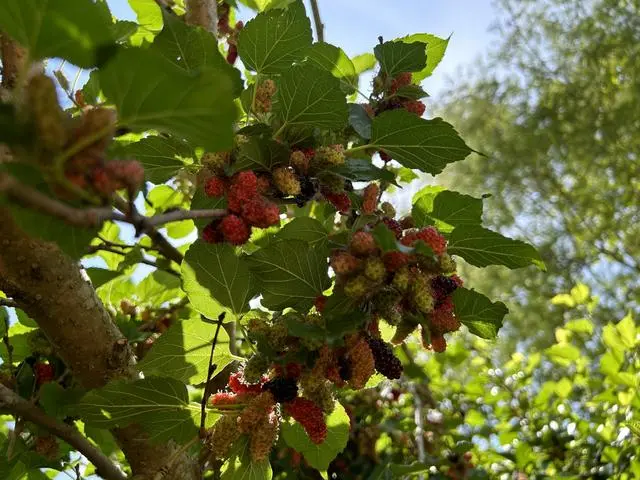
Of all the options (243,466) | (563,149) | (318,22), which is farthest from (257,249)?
(563,149)

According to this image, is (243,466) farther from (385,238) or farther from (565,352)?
(565,352)

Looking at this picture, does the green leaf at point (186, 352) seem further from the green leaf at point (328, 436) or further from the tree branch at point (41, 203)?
the tree branch at point (41, 203)

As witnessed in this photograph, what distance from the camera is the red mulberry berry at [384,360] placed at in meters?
0.75

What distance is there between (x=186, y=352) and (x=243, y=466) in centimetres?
16

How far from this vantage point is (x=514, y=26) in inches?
318

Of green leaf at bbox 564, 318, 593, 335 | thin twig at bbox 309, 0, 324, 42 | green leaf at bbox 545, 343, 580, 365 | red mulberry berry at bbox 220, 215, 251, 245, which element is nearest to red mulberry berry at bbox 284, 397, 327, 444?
red mulberry berry at bbox 220, 215, 251, 245

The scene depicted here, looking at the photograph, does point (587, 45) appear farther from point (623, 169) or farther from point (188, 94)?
point (188, 94)

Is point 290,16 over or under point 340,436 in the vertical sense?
over

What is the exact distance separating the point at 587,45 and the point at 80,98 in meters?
7.10

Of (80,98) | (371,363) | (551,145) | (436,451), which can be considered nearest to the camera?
(371,363)

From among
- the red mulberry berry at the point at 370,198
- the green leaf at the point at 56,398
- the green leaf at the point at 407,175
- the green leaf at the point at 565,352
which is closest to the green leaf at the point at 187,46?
the red mulberry berry at the point at 370,198

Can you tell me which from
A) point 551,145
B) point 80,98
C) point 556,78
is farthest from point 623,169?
point 80,98

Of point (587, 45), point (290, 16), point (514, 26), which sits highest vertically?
point (514, 26)

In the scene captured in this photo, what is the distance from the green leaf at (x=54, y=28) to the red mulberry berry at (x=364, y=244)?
1.03 feet
